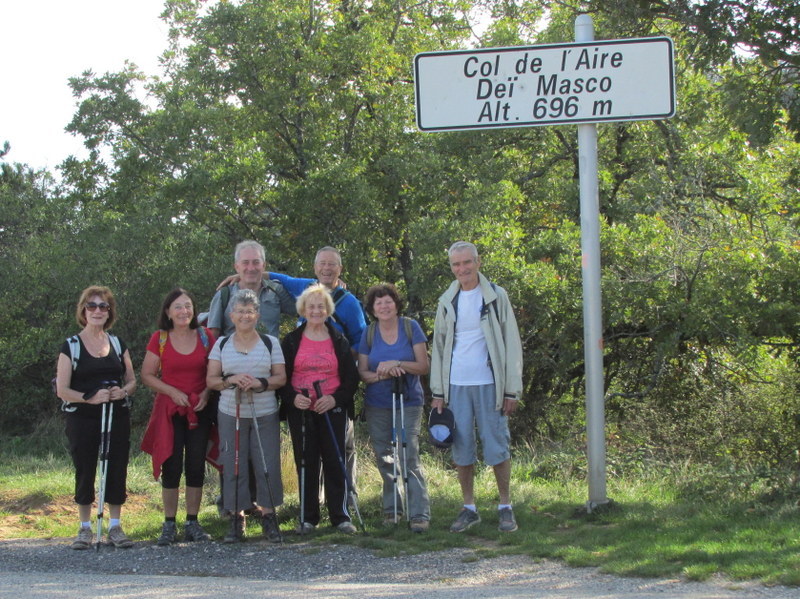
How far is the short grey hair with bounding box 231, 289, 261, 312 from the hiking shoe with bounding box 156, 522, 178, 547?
5.08ft

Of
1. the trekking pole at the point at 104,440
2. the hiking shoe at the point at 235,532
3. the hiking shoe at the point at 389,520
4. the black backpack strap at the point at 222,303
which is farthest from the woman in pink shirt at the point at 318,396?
the trekking pole at the point at 104,440

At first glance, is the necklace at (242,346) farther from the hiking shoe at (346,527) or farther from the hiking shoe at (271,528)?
the hiking shoe at (346,527)

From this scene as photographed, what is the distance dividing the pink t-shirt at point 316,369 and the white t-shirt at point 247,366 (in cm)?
14

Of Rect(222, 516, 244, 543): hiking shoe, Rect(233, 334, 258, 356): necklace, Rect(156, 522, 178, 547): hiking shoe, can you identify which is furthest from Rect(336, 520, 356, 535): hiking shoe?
Rect(233, 334, 258, 356): necklace

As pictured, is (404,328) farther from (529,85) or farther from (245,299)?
(529,85)

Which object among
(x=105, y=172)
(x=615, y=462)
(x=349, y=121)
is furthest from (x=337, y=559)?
(x=105, y=172)

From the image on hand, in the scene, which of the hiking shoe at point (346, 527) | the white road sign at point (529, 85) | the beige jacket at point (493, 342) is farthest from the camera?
the hiking shoe at point (346, 527)

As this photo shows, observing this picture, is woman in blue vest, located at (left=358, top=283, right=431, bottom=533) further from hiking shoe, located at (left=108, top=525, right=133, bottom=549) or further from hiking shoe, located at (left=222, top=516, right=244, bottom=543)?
hiking shoe, located at (left=108, top=525, right=133, bottom=549)

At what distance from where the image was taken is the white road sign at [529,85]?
564 centimetres

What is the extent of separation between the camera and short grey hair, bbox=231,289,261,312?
6270mm

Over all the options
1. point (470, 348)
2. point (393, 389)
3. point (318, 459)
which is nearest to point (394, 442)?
point (393, 389)

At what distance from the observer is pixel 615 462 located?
7852 millimetres

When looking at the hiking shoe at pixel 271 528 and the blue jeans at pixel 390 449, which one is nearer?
the hiking shoe at pixel 271 528

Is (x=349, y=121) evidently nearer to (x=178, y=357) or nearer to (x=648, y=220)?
(x=648, y=220)
